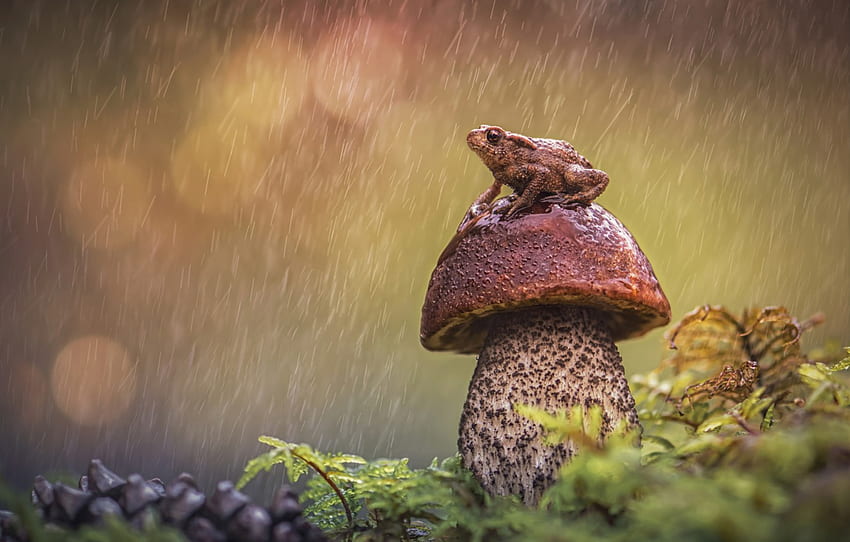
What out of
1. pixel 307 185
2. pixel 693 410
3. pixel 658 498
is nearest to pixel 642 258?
pixel 693 410

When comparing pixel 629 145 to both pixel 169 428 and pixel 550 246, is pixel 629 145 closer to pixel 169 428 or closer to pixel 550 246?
pixel 550 246

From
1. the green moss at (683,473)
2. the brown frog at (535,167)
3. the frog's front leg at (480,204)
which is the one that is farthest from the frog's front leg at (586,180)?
the green moss at (683,473)

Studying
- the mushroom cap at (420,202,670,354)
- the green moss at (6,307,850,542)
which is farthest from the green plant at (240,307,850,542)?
the mushroom cap at (420,202,670,354)

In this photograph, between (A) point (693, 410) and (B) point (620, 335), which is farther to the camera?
(B) point (620, 335)

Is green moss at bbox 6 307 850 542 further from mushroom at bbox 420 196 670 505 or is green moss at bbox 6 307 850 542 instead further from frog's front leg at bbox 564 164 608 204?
frog's front leg at bbox 564 164 608 204

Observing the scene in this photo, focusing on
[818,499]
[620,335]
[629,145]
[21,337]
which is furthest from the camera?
[21,337]

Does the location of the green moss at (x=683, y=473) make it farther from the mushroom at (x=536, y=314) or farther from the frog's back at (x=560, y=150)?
the frog's back at (x=560, y=150)
